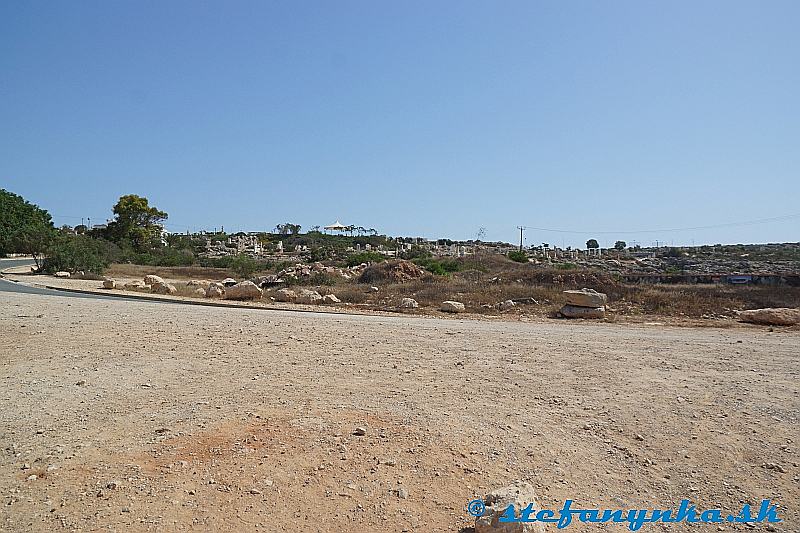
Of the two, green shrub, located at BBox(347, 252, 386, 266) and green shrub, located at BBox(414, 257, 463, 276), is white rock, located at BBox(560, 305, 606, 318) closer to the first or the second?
green shrub, located at BBox(414, 257, 463, 276)

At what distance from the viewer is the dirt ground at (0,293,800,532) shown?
15.0ft

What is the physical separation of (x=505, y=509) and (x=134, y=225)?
61.2m

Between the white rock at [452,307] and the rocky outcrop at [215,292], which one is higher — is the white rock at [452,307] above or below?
below

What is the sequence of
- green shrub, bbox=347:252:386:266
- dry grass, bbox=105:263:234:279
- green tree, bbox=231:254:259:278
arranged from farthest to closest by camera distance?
1. green shrub, bbox=347:252:386:266
2. green tree, bbox=231:254:259:278
3. dry grass, bbox=105:263:234:279

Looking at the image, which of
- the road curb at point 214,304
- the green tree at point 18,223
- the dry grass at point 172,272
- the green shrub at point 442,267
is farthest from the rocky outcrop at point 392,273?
the green tree at point 18,223

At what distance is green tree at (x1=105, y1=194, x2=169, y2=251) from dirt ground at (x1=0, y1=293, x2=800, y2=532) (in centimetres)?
5033

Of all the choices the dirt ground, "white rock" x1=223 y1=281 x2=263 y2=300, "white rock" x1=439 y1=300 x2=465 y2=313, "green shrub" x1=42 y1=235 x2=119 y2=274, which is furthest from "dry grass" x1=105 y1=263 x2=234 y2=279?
the dirt ground

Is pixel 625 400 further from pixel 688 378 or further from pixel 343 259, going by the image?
pixel 343 259

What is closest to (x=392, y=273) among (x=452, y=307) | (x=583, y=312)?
(x=452, y=307)

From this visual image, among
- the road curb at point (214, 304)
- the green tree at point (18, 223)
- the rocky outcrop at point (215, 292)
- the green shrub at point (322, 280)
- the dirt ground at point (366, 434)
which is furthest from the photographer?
the green tree at point (18, 223)

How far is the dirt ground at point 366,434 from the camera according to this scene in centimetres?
457

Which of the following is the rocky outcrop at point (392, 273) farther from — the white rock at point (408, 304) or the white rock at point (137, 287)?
the white rock at point (137, 287)

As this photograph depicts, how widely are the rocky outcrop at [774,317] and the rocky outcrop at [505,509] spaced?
1497 cm

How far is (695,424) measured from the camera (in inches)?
256
